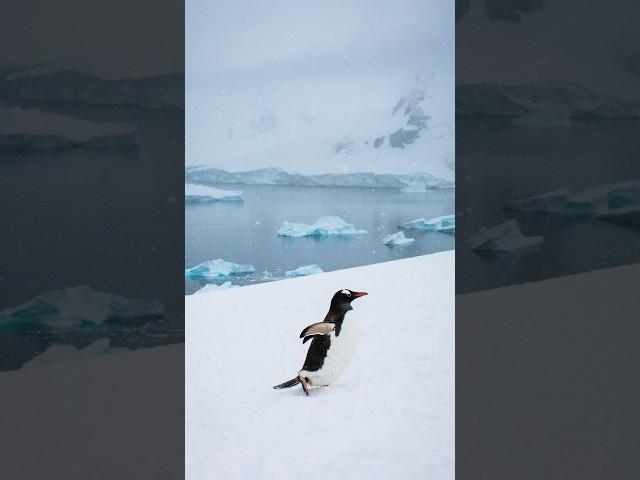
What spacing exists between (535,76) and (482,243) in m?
0.38

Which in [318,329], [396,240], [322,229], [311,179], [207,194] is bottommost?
[318,329]

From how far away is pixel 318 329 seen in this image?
2.36 meters

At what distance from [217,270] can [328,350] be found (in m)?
3.62

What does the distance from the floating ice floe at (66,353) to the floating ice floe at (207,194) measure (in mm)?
4440

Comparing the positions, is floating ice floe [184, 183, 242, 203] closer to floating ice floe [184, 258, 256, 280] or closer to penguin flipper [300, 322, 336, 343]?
floating ice floe [184, 258, 256, 280]

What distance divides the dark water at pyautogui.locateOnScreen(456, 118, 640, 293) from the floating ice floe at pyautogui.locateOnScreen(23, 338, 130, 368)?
0.76 m

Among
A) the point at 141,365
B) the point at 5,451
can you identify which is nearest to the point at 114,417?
the point at 141,365

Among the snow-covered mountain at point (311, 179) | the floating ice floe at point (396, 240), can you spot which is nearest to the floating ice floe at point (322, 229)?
the floating ice floe at point (396, 240)

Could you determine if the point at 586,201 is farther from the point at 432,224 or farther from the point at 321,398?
the point at 432,224

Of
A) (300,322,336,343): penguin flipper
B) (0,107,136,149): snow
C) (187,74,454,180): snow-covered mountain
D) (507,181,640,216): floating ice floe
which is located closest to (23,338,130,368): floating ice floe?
(0,107,136,149): snow

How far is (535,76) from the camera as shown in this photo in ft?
4.29

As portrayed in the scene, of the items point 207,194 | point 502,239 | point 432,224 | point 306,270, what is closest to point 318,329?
point 502,239

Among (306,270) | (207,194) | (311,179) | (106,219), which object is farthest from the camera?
(306,270)

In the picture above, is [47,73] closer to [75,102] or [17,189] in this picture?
[75,102]
